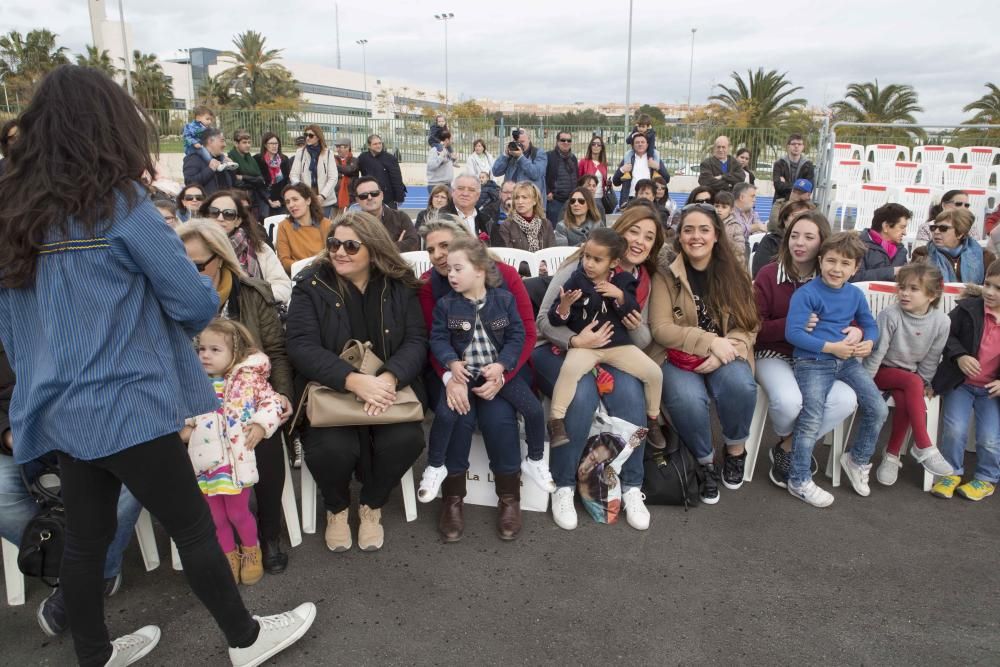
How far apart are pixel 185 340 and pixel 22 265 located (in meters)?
0.45

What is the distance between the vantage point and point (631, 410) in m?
3.24

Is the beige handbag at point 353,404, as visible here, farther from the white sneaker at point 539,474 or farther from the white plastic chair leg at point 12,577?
the white plastic chair leg at point 12,577

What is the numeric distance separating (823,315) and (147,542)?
340cm

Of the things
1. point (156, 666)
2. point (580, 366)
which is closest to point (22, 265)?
point (156, 666)

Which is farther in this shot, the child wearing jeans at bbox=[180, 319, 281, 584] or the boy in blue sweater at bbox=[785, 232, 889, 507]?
the boy in blue sweater at bbox=[785, 232, 889, 507]

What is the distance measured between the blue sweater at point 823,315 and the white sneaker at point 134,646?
3.15 metres

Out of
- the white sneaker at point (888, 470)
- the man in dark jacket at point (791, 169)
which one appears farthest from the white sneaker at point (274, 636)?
the man in dark jacket at point (791, 169)

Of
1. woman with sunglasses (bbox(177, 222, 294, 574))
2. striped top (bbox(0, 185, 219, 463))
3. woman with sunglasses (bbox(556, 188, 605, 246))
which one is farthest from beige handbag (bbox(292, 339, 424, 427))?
woman with sunglasses (bbox(556, 188, 605, 246))

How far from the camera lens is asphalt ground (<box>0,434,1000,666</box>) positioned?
7.73 ft

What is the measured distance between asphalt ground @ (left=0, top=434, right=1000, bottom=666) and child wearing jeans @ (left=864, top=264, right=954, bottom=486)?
0.31 m

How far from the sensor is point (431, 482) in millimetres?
3109

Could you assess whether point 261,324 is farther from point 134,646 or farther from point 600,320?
point 600,320

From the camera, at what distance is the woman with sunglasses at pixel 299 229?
4984 mm

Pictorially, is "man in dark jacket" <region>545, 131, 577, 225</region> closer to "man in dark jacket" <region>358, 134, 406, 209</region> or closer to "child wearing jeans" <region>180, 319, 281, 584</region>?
"man in dark jacket" <region>358, 134, 406, 209</region>
